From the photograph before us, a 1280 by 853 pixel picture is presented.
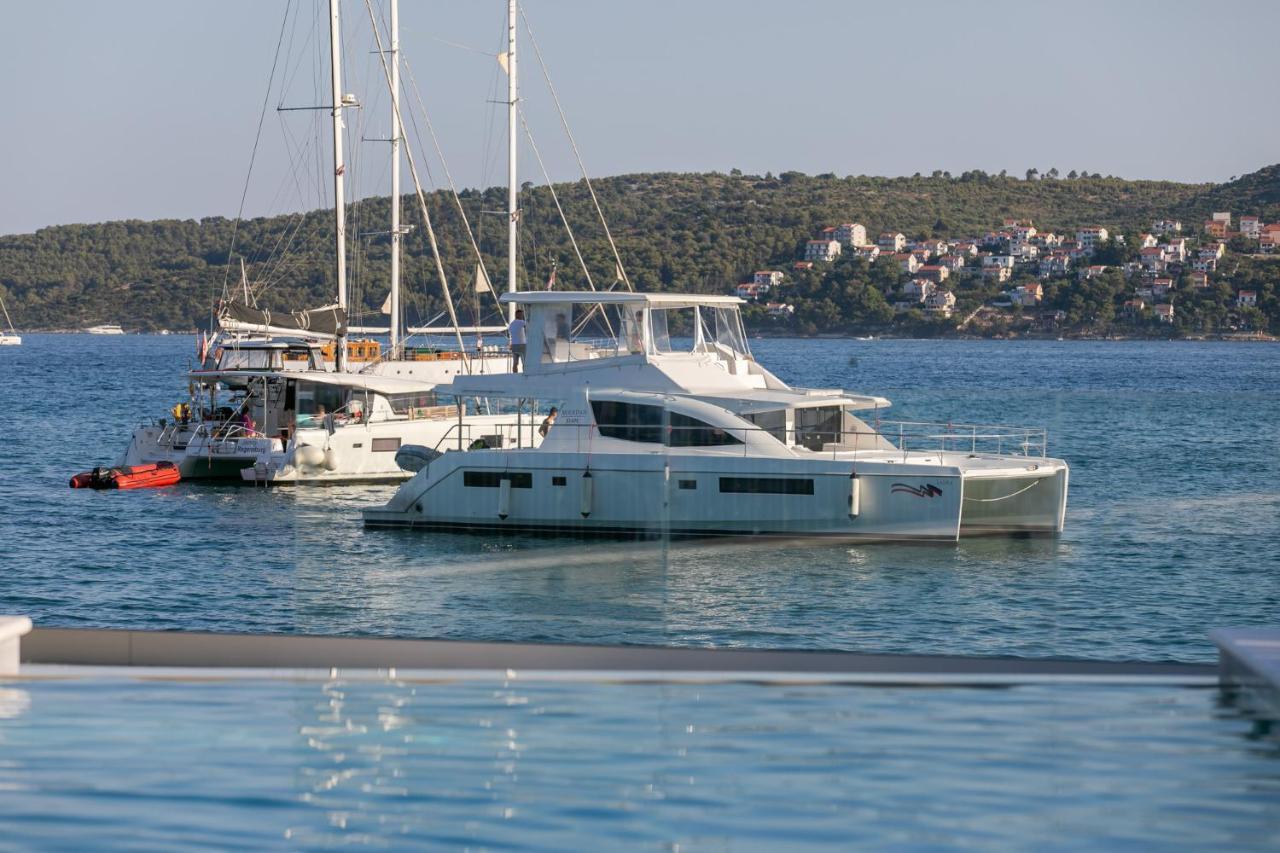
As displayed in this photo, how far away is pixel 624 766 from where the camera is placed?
510 centimetres

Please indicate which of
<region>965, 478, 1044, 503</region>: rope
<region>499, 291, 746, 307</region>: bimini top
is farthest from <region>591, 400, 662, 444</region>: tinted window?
<region>965, 478, 1044, 503</region>: rope

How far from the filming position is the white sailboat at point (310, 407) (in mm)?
31344

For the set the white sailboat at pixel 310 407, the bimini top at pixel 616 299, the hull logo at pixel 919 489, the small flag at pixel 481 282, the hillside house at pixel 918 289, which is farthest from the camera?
the hillside house at pixel 918 289

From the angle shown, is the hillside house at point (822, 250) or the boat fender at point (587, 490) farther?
the hillside house at point (822, 250)

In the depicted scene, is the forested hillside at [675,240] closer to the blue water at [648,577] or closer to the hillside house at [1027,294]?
the hillside house at [1027,294]

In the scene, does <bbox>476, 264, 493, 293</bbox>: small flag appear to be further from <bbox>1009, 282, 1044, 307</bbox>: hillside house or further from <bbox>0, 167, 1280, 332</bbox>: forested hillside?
<bbox>1009, 282, 1044, 307</bbox>: hillside house

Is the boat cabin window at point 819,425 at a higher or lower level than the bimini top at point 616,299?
lower

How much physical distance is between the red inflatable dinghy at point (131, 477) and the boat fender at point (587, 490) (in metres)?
12.9

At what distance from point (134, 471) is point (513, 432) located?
7.81 m

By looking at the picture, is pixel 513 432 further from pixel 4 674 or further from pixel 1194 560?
pixel 4 674

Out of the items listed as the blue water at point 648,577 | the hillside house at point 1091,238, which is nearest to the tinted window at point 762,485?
the blue water at point 648,577

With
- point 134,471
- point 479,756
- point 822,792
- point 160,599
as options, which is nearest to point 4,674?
point 479,756

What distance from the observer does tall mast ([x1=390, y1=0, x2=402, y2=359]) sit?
38281 mm

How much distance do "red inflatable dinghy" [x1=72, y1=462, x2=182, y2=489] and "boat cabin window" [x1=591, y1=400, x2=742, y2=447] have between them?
42.5ft
